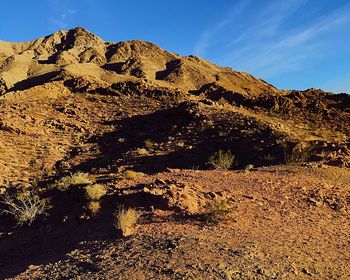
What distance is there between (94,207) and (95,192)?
0.63 meters

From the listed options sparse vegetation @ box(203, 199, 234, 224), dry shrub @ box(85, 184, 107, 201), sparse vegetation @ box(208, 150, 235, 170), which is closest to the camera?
sparse vegetation @ box(203, 199, 234, 224)

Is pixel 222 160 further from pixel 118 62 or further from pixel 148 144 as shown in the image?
pixel 118 62

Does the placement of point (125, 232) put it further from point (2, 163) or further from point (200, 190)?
point (2, 163)

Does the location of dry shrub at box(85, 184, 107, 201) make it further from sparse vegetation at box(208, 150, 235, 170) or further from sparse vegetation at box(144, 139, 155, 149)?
sparse vegetation at box(144, 139, 155, 149)

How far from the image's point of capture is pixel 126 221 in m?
9.66

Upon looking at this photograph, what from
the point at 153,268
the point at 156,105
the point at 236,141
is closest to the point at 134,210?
the point at 153,268

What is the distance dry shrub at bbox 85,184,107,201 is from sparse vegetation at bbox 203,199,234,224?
110 inches

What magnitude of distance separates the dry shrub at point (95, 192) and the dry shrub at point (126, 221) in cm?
151

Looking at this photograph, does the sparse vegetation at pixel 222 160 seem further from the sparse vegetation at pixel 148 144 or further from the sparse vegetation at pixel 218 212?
the sparse vegetation at pixel 218 212

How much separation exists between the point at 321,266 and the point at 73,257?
4.68 m

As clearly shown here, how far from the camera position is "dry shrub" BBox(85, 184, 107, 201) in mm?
11367

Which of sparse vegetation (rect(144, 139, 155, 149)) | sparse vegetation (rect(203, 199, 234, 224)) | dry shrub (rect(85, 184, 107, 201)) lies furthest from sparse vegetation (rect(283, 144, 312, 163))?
dry shrub (rect(85, 184, 107, 201))

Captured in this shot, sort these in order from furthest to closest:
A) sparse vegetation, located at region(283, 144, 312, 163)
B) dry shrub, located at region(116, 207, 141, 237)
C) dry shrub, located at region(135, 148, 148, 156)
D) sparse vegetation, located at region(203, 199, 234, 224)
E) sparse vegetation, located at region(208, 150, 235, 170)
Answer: dry shrub, located at region(135, 148, 148, 156) < sparse vegetation, located at region(208, 150, 235, 170) < sparse vegetation, located at region(283, 144, 312, 163) < sparse vegetation, located at region(203, 199, 234, 224) < dry shrub, located at region(116, 207, 141, 237)

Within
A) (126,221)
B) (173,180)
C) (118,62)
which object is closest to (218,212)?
(126,221)
